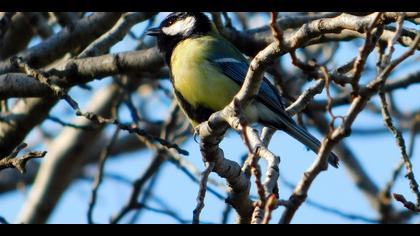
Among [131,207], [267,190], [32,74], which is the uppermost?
[267,190]

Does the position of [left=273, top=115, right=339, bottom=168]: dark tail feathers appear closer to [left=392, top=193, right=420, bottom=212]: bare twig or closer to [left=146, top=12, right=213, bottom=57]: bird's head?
[left=146, top=12, right=213, bottom=57]: bird's head

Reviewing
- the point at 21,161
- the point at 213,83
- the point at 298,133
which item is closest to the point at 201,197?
the point at 21,161

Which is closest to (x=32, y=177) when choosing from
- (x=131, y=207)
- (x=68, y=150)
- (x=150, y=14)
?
(x=68, y=150)

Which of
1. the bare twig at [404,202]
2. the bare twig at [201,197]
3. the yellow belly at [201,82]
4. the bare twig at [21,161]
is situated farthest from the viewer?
the yellow belly at [201,82]

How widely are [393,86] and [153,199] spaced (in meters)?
2.37

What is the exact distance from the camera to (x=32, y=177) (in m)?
8.77

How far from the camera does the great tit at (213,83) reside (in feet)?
14.1

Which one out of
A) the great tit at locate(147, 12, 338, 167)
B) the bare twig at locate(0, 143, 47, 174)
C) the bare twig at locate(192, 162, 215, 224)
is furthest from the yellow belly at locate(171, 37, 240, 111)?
the bare twig at locate(192, 162, 215, 224)

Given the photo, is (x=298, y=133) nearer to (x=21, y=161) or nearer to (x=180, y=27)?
(x=180, y=27)

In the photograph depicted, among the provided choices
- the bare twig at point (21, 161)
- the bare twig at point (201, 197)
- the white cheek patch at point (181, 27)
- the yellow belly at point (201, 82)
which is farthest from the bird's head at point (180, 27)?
the bare twig at point (201, 197)

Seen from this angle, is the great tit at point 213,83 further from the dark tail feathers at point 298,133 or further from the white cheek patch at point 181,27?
the white cheek patch at point 181,27

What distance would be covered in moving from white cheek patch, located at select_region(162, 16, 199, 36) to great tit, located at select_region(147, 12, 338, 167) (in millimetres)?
185

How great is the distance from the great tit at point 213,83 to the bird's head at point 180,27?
0.25ft
